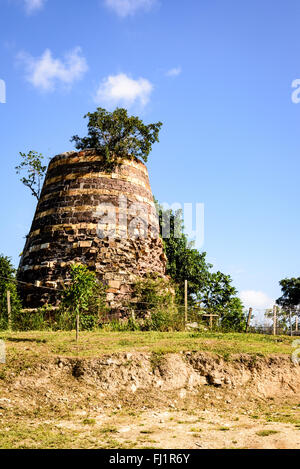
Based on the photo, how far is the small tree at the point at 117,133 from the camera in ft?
53.8

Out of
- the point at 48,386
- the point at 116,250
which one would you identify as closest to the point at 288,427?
the point at 48,386

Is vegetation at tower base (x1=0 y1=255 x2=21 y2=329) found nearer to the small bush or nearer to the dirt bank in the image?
the small bush

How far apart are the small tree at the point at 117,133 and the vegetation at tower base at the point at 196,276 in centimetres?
595

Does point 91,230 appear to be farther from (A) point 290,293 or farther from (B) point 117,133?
(A) point 290,293

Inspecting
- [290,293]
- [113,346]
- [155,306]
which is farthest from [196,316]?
[290,293]

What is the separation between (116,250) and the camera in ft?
50.0

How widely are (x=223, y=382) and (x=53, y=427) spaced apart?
372 cm

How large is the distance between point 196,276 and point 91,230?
876 cm

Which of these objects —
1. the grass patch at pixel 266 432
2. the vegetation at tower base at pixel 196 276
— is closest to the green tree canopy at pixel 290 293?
the vegetation at tower base at pixel 196 276

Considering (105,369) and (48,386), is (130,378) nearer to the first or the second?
(105,369)

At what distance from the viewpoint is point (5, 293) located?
1307cm

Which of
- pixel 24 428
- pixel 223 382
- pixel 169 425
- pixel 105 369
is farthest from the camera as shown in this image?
pixel 223 382

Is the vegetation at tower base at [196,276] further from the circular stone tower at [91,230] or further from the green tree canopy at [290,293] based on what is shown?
the green tree canopy at [290,293]

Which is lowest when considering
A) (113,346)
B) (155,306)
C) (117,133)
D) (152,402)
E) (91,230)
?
(152,402)
